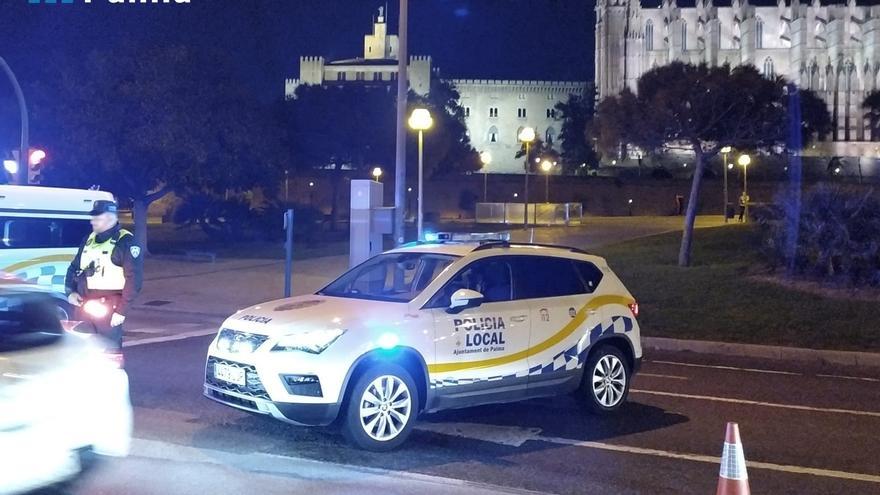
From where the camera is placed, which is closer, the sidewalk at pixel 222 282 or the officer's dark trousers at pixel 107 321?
the officer's dark trousers at pixel 107 321

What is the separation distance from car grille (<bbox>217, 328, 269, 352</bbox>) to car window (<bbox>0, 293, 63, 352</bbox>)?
64.1 inches

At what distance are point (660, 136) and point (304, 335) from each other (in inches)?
712

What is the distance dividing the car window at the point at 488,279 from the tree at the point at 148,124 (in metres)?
23.3

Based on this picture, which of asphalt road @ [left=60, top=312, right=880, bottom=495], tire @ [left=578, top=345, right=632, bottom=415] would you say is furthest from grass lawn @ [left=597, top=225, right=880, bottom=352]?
tire @ [left=578, top=345, right=632, bottom=415]

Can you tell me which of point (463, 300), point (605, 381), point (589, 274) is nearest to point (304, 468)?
point (463, 300)

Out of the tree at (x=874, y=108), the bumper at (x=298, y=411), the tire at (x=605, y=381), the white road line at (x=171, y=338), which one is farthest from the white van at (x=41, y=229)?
the tree at (x=874, y=108)

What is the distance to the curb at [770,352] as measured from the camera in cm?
1449

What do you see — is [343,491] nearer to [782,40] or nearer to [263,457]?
[263,457]

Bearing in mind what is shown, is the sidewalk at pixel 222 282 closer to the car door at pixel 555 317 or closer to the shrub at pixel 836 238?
the shrub at pixel 836 238

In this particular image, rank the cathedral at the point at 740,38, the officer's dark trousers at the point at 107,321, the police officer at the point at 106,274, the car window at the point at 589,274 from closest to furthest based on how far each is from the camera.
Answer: the officer's dark trousers at the point at 107,321 → the police officer at the point at 106,274 → the car window at the point at 589,274 → the cathedral at the point at 740,38

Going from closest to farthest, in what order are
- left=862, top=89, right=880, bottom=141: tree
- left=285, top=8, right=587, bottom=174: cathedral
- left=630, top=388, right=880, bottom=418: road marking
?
left=630, top=388, right=880, bottom=418: road marking < left=862, top=89, right=880, bottom=141: tree < left=285, top=8, right=587, bottom=174: cathedral

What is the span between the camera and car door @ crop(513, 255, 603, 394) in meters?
9.20

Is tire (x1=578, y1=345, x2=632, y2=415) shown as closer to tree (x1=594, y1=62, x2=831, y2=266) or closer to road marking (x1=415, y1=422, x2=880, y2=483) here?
road marking (x1=415, y1=422, x2=880, y2=483)

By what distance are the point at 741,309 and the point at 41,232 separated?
11.9m
